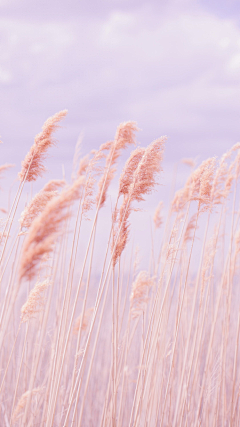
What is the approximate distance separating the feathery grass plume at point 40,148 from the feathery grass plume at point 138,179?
2.14 feet

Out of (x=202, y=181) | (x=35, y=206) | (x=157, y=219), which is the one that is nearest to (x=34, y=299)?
(x=35, y=206)

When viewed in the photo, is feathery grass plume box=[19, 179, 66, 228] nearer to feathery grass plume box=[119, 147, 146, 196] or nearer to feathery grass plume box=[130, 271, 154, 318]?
feathery grass plume box=[119, 147, 146, 196]

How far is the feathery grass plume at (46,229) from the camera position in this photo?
145cm

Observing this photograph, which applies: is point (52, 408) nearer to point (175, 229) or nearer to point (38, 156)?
point (175, 229)

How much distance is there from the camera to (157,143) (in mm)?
2242

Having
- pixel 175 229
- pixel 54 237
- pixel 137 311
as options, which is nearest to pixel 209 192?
pixel 175 229

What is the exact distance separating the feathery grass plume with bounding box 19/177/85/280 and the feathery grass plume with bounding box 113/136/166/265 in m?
0.69

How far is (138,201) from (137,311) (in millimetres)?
1027

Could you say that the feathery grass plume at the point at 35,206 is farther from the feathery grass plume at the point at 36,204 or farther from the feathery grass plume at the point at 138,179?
the feathery grass plume at the point at 138,179

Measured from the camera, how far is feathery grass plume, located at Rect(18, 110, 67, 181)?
8.29ft

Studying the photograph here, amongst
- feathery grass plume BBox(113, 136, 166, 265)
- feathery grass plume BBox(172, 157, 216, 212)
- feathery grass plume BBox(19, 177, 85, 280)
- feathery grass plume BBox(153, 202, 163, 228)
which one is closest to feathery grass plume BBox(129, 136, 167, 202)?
feathery grass plume BBox(113, 136, 166, 265)

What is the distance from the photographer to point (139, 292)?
9.02ft

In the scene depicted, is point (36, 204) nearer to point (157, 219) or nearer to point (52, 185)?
point (52, 185)

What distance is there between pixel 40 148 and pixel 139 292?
128cm
